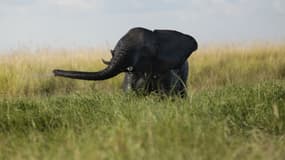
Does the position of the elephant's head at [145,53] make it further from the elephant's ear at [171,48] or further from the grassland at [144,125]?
the grassland at [144,125]

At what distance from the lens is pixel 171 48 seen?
7016 millimetres

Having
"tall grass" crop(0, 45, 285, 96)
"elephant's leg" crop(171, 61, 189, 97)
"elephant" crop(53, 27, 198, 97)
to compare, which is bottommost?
"tall grass" crop(0, 45, 285, 96)

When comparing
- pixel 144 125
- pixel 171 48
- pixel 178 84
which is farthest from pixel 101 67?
pixel 144 125

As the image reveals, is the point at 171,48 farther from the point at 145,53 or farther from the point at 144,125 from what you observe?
the point at 144,125

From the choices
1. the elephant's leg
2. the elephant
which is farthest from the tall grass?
the elephant

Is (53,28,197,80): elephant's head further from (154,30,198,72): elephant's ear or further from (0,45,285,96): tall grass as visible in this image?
(0,45,285,96): tall grass

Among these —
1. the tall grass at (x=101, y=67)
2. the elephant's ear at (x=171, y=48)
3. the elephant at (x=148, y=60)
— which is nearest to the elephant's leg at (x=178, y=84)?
the elephant at (x=148, y=60)

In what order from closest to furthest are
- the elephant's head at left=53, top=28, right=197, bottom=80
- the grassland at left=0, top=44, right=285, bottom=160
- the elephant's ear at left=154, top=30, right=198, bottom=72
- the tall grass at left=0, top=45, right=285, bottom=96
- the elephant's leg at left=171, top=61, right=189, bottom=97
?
the grassland at left=0, top=44, right=285, bottom=160, the elephant's head at left=53, top=28, right=197, bottom=80, the elephant's ear at left=154, top=30, right=198, bottom=72, the elephant's leg at left=171, top=61, right=189, bottom=97, the tall grass at left=0, top=45, right=285, bottom=96

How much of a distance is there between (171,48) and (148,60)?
0.31m

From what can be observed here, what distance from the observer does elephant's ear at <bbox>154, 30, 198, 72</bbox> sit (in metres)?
6.95

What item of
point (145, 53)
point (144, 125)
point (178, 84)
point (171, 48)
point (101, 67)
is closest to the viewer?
point (144, 125)

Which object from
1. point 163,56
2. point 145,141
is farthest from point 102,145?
point 163,56

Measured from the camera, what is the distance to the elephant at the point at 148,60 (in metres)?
6.66

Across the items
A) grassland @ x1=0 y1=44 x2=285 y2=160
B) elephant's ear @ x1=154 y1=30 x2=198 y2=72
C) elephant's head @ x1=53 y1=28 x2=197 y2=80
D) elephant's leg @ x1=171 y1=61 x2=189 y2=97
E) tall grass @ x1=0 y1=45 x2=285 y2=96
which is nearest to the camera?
grassland @ x1=0 y1=44 x2=285 y2=160
